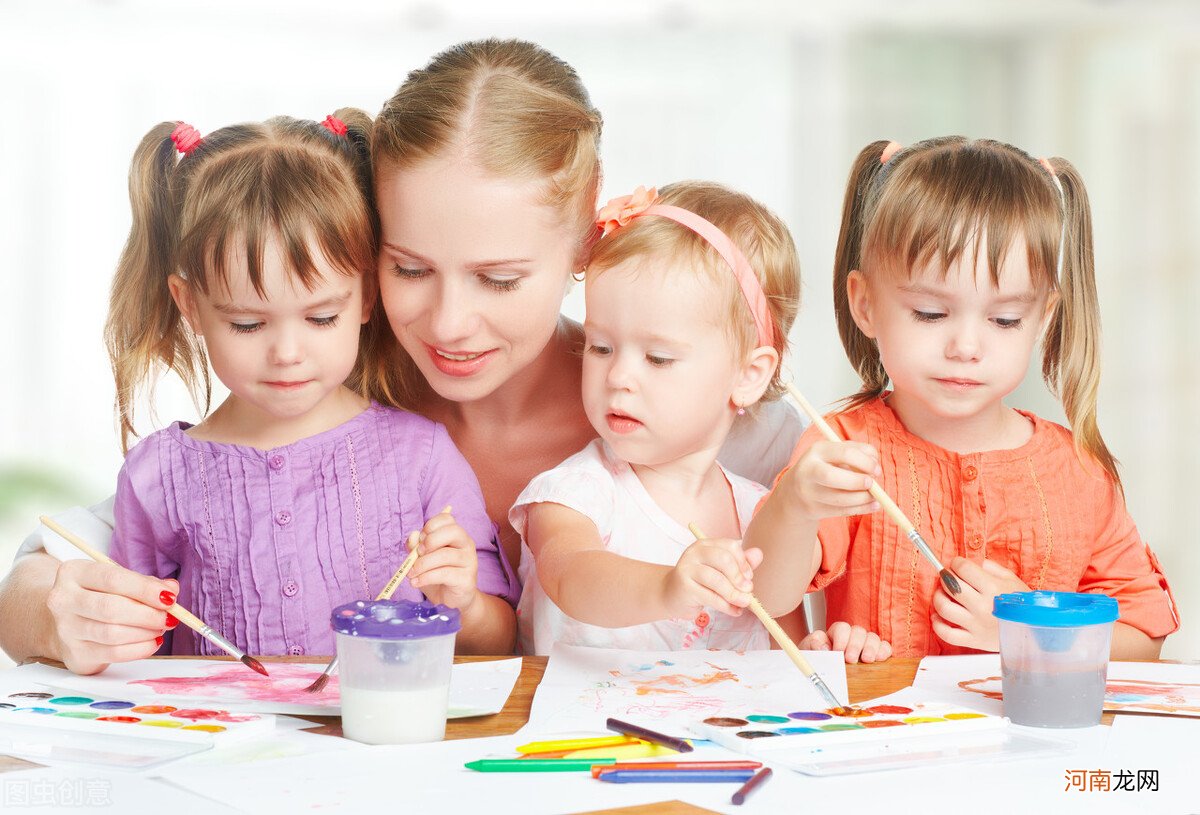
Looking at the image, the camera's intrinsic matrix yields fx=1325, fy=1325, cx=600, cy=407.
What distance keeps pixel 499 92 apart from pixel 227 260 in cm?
37

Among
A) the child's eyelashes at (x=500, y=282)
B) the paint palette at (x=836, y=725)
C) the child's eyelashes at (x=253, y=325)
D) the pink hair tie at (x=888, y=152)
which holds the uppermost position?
the pink hair tie at (x=888, y=152)

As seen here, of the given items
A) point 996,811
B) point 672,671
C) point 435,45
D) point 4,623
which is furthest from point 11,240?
point 996,811

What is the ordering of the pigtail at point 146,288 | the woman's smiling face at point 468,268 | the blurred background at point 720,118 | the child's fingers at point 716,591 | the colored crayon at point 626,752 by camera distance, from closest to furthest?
the colored crayon at point 626,752, the child's fingers at point 716,591, the woman's smiling face at point 468,268, the pigtail at point 146,288, the blurred background at point 720,118

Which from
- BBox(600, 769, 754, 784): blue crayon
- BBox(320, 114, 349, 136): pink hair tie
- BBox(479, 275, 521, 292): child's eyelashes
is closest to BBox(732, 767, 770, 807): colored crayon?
BBox(600, 769, 754, 784): blue crayon

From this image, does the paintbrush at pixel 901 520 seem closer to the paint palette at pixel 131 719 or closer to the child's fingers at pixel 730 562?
the child's fingers at pixel 730 562

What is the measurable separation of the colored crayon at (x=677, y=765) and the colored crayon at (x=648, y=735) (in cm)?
4

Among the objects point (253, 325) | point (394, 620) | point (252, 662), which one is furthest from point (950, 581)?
point (253, 325)

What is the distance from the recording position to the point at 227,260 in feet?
4.68

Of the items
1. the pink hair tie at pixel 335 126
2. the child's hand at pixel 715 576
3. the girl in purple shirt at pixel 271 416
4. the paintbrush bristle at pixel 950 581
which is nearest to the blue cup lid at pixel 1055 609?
the paintbrush bristle at pixel 950 581

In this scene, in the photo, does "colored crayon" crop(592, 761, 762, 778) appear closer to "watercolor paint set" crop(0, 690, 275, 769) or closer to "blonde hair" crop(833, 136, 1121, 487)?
"watercolor paint set" crop(0, 690, 275, 769)

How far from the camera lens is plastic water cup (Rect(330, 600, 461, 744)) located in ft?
3.44

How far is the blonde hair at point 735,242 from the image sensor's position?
146 cm

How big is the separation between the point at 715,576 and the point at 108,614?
56 cm

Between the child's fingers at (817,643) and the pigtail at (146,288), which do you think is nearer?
the child's fingers at (817,643)
